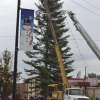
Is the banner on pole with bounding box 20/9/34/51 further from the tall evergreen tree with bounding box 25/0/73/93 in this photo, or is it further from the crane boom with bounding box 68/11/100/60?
the tall evergreen tree with bounding box 25/0/73/93

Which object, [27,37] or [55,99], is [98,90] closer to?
[55,99]

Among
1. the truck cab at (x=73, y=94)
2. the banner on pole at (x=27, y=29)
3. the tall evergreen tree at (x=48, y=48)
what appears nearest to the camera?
the banner on pole at (x=27, y=29)

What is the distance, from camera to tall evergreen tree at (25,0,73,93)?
221ft

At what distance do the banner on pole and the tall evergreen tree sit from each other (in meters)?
44.8

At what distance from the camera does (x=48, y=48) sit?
68.0 meters

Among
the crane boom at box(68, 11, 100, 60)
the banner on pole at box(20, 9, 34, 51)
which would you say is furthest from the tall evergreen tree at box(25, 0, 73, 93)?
the banner on pole at box(20, 9, 34, 51)

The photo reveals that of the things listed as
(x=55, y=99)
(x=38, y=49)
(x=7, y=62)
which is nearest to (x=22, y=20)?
(x=55, y=99)

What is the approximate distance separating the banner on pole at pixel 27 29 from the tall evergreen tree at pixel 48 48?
147ft

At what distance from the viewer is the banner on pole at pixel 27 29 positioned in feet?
71.2

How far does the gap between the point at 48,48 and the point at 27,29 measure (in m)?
46.2

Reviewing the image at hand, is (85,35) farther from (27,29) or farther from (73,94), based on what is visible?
(27,29)

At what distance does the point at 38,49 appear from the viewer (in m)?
69.0

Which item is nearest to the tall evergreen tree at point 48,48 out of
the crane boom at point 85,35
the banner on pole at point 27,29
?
the crane boom at point 85,35

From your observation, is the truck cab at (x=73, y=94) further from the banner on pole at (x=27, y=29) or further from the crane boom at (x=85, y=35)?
the banner on pole at (x=27, y=29)
